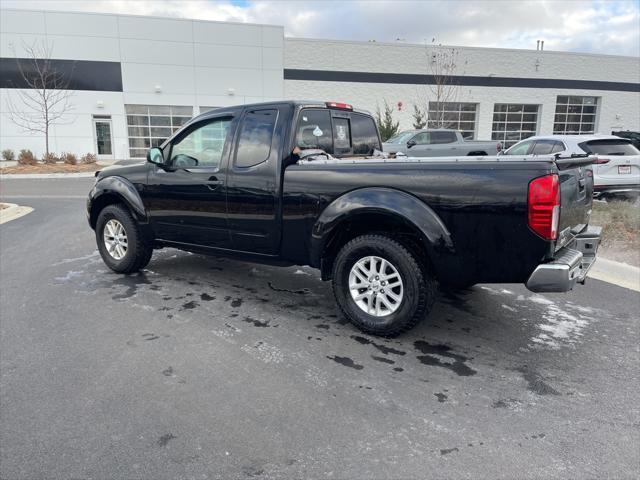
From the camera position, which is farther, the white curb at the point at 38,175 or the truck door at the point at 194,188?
the white curb at the point at 38,175

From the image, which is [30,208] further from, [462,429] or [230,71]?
[230,71]

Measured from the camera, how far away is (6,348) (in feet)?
12.7

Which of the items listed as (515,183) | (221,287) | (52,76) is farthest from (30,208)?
(52,76)

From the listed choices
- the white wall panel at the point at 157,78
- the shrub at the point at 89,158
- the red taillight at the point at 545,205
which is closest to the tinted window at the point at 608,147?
the red taillight at the point at 545,205

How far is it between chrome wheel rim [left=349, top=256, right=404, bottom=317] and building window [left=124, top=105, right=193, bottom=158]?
1000 inches

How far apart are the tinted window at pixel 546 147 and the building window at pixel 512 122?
2223cm

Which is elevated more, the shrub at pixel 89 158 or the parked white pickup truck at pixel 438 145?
the parked white pickup truck at pixel 438 145

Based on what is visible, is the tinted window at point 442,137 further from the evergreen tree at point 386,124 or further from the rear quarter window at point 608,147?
the rear quarter window at point 608,147

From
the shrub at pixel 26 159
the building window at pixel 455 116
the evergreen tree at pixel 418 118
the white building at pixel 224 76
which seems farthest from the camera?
the building window at pixel 455 116

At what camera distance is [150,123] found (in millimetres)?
27500

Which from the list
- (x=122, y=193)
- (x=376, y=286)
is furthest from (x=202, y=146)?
(x=376, y=286)

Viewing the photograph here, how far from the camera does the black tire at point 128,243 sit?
566 centimetres

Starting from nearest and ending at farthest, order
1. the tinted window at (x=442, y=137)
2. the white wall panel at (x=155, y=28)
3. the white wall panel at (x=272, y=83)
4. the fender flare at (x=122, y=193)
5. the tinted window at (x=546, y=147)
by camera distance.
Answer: the fender flare at (x=122, y=193)
the tinted window at (x=546, y=147)
the tinted window at (x=442, y=137)
the white wall panel at (x=155, y=28)
the white wall panel at (x=272, y=83)

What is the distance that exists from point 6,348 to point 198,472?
7.90 feet
